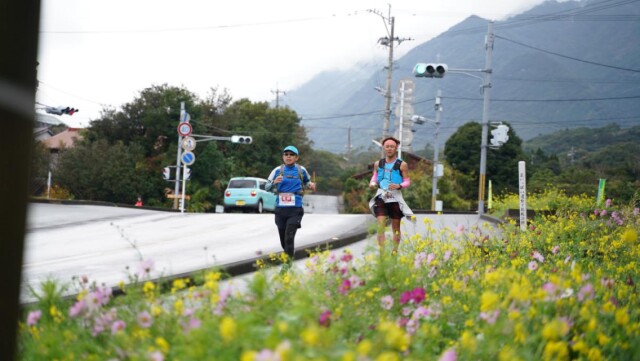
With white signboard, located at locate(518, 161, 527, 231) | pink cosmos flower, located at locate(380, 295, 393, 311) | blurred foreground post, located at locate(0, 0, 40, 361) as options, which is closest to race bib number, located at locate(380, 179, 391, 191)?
white signboard, located at locate(518, 161, 527, 231)

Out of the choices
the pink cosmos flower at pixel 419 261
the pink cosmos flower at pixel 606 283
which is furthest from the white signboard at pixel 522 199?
the pink cosmos flower at pixel 606 283

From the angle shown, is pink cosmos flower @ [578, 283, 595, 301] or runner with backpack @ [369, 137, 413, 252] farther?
runner with backpack @ [369, 137, 413, 252]

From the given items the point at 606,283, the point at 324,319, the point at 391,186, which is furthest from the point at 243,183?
the point at 324,319

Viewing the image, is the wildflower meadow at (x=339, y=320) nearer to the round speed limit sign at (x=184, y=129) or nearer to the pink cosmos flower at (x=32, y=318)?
the pink cosmos flower at (x=32, y=318)

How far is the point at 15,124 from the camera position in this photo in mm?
1882

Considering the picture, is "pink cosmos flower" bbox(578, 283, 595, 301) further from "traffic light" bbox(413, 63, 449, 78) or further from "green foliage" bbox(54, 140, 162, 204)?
"green foliage" bbox(54, 140, 162, 204)

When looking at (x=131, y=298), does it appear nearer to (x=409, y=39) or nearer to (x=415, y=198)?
(x=415, y=198)

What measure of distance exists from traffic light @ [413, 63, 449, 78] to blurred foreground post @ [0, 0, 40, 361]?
22.9 metres

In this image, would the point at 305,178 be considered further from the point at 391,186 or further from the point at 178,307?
the point at 178,307

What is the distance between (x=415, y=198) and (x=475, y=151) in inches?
858

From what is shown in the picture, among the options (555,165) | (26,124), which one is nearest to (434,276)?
(26,124)

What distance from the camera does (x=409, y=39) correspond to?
5559cm

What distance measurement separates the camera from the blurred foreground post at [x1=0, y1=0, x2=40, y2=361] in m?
1.84

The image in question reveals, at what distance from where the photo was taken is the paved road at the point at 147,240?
10336 mm
